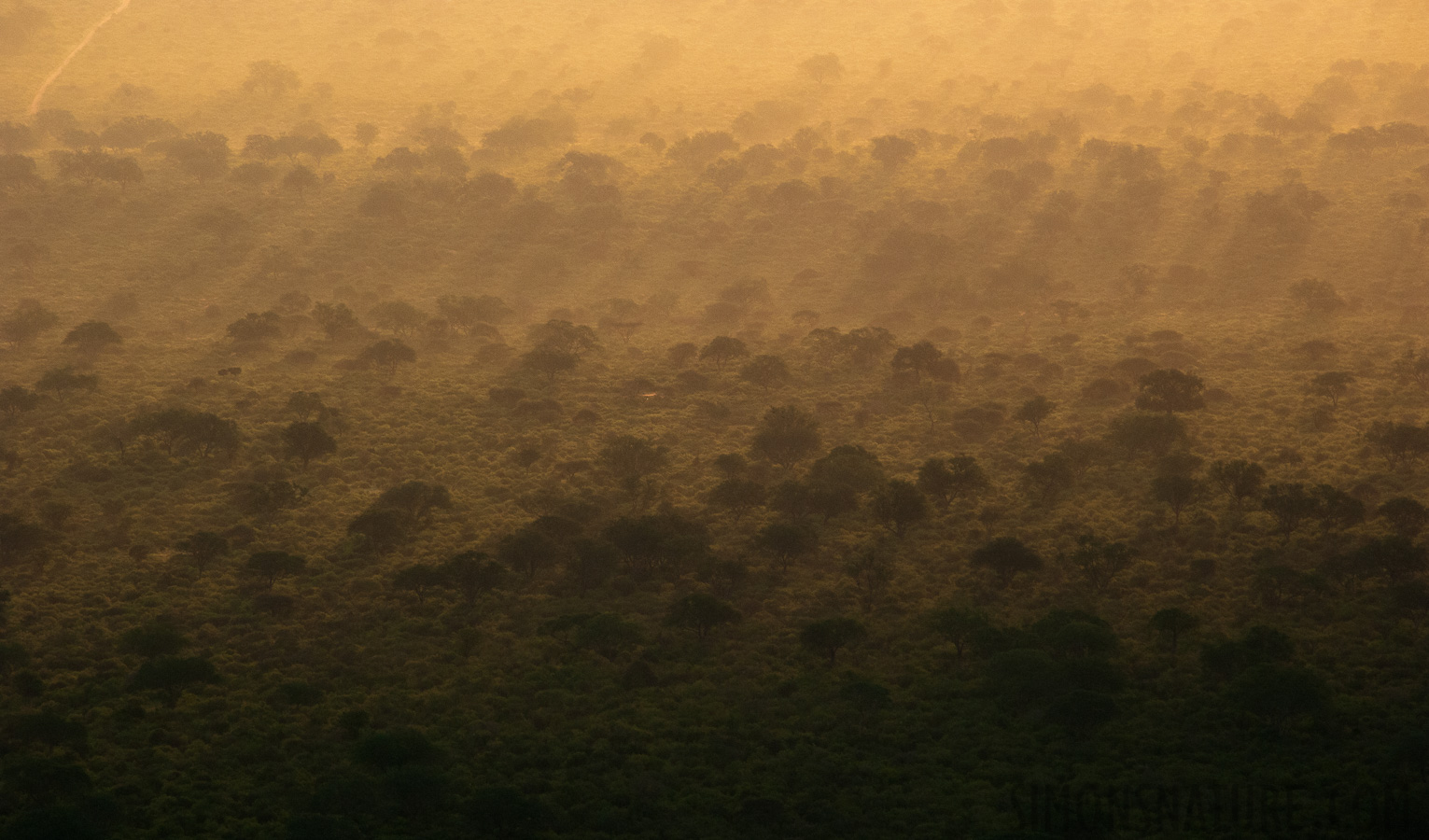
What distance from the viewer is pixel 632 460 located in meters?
57.1

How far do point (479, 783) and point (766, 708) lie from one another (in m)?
10.2

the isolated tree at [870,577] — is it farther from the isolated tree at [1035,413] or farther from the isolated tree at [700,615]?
the isolated tree at [1035,413]

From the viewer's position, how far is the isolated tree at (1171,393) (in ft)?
197

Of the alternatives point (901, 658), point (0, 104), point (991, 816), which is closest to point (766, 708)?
point (901, 658)

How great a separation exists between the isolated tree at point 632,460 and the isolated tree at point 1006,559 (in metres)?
17.3

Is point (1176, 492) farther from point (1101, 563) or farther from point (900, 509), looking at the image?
point (900, 509)

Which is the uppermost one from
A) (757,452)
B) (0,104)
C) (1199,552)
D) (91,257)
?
(0,104)

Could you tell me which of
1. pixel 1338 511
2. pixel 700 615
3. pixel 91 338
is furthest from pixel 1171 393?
pixel 91 338

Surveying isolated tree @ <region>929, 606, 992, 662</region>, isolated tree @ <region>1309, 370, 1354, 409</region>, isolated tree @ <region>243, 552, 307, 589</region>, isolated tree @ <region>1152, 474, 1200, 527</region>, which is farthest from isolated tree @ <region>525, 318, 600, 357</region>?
isolated tree @ <region>1309, 370, 1354, 409</region>

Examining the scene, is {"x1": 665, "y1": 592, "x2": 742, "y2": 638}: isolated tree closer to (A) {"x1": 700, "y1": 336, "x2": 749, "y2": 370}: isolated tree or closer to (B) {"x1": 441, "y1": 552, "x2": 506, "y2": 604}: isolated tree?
(B) {"x1": 441, "y1": 552, "x2": 506, "y2": 604}: isolated tree

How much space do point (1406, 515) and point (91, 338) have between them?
242 ft

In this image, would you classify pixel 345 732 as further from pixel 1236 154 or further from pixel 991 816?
pixel 1236 154

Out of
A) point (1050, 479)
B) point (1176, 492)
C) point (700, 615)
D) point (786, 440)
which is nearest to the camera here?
point (700, 615)

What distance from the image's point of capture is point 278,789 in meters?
35.1
